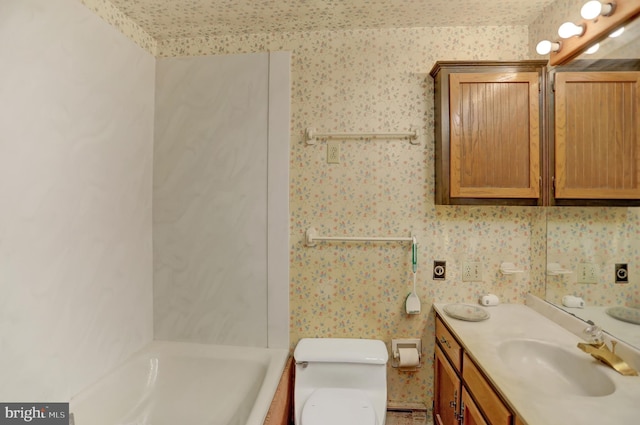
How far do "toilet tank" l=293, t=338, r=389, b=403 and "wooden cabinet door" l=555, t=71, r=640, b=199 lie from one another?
1302 mm

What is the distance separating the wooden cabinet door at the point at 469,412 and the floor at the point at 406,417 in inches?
20.5

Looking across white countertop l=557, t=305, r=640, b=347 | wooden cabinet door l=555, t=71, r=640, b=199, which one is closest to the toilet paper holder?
white countertop l=557, t=305, r=640, b=347

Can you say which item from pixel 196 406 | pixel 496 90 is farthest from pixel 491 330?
pixel 196 406

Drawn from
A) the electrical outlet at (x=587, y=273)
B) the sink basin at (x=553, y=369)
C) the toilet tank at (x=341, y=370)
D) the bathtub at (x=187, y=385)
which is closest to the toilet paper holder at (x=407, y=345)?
the toilet tank at (x=341, y=370)

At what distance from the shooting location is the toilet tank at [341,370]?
1.60 metres

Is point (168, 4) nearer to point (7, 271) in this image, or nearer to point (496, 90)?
point (7, 271)

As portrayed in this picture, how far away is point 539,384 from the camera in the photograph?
102 centimetres

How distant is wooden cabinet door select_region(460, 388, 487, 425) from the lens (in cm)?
116

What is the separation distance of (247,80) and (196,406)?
6.33 feet

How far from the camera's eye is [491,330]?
1.44 meters

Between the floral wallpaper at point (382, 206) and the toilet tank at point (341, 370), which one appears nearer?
the toilet tank at point (341, 370)

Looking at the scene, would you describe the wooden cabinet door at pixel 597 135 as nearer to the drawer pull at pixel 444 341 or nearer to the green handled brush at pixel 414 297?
the green handled brush at pixel 414 297

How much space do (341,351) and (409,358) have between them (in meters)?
0.42

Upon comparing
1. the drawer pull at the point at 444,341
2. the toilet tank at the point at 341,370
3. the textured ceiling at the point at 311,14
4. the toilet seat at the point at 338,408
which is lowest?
the toilet seat at the point at 338,408
